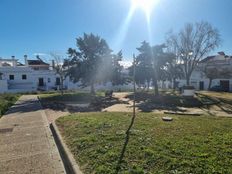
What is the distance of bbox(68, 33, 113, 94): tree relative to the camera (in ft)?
95.9

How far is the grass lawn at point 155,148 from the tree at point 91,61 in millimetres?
20266

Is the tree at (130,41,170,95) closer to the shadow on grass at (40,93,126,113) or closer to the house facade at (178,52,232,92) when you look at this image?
the shadow on grass at (40,93,126,113)

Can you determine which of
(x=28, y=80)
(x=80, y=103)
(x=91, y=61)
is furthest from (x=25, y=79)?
(x=80, y=103)

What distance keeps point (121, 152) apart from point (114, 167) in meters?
0.86

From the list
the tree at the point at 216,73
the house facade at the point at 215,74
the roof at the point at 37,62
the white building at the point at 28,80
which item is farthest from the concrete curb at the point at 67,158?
the roof at the point at 37,62

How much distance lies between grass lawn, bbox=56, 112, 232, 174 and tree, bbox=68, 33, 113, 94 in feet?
66.5

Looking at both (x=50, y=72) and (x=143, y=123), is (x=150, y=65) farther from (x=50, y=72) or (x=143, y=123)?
(x=50, y=72)

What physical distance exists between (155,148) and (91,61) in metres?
24.2

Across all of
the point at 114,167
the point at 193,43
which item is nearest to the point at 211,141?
the point at 114,167

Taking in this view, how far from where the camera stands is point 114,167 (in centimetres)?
505

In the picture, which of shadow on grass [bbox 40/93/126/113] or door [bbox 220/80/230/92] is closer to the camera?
shadow on grass [bbox 40/93/126/113]

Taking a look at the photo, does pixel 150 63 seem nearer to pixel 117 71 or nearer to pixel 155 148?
pixel 117 71

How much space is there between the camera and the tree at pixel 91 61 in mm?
29219

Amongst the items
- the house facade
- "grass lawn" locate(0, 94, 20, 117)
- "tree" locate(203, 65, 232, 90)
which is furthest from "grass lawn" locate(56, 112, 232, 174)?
the house facade
